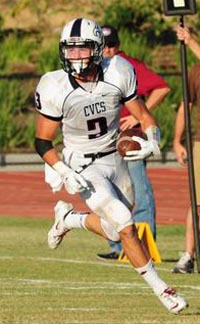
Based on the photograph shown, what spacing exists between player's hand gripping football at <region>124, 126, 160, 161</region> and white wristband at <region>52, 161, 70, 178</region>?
0.40 metres

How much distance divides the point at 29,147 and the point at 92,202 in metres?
17.1

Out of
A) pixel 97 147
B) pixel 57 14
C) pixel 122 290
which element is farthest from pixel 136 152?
pixel 57 14

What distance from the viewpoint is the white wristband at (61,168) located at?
407 inches

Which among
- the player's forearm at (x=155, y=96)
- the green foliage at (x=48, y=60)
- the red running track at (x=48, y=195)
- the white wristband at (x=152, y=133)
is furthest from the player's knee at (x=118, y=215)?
the green foliage at (x=48, y=60)

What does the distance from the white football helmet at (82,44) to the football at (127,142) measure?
1.60 ft

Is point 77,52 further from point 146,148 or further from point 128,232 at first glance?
point 128,232

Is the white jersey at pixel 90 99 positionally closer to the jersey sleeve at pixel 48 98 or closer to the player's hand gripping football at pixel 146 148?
the jersey sleeve at pixel 48 98

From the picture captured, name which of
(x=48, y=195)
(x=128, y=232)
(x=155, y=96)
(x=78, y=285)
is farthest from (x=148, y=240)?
(x=48, y=195)

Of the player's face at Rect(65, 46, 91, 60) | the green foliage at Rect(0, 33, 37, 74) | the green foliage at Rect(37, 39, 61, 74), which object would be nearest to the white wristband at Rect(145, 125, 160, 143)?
the player's face at Rect(65, 46, 91, 60)

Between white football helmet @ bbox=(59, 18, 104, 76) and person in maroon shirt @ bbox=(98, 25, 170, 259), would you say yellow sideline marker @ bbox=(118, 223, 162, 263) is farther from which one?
white football helmet @ bbox=(59, 18, 104, 76)

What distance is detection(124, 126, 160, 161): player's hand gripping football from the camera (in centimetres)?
1032

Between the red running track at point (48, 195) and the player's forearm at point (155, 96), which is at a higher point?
the player's forearm at point (155, 96)

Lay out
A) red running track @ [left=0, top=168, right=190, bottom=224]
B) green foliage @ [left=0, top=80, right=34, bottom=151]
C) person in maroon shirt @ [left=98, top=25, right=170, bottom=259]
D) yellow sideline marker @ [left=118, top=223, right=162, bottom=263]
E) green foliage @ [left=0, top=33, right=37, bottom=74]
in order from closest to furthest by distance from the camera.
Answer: yellow sideline marker @ [left=118, top=223, right=162, bottom=263] → person in maroon shirt @ [left=98, top=25, right=170, bottom=259] → red running track @ [left=0, top=168, right=190, bottom=224] → green foliage @ [left=0, top=80, right=34, bottom=151] → green foliage @ [left=0, top=33, right=37, bottom=74]

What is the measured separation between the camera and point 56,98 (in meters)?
10.3
